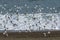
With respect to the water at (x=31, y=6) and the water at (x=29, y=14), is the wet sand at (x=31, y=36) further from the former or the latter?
the water at (x=31, y=6)

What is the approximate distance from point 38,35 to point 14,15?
0.39 meters

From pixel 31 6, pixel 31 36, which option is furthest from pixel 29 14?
pixel 31 36

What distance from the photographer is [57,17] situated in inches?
89.5

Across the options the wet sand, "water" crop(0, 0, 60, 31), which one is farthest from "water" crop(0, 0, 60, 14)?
the wet sand

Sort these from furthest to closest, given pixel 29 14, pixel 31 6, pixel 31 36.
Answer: pixel 31 6 < pixel 29 14 < pixel 31 36

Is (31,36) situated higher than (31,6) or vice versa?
(31,6)

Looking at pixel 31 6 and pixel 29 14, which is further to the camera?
pixel 31 6

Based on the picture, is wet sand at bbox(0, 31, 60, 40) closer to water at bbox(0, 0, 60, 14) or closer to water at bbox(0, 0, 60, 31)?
water at bbox(0, 0, 60, 31)

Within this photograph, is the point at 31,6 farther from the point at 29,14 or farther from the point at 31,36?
the point at 31,36

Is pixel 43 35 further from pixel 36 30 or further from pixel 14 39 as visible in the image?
pixel 14 39

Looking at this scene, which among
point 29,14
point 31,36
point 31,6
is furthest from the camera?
point 31,6

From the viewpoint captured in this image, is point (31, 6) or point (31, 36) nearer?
point (31, 36)

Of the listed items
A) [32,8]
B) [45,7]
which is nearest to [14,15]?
[32,8]

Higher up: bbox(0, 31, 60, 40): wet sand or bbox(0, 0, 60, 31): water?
bbox(0, 0, 60, 31): water
